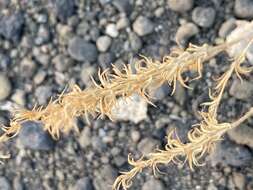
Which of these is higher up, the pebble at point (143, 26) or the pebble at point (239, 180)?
the pebble at point (143, 26)

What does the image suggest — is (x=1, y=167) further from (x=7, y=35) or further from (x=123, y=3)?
(x=123, y=3)

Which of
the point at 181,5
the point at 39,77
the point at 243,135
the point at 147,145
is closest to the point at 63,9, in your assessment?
the point at 39,77

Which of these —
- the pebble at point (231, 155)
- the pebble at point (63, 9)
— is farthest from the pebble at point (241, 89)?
the pebble at point (63, 9)

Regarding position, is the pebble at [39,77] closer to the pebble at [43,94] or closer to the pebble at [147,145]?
the pebble at [43,94]

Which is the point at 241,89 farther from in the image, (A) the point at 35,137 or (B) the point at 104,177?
(A) the point at 35,137

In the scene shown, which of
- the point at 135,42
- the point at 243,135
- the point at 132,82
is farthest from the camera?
the point at 135,42

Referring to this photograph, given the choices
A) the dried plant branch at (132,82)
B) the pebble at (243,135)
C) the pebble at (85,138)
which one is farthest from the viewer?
the pebble at (85,138)
